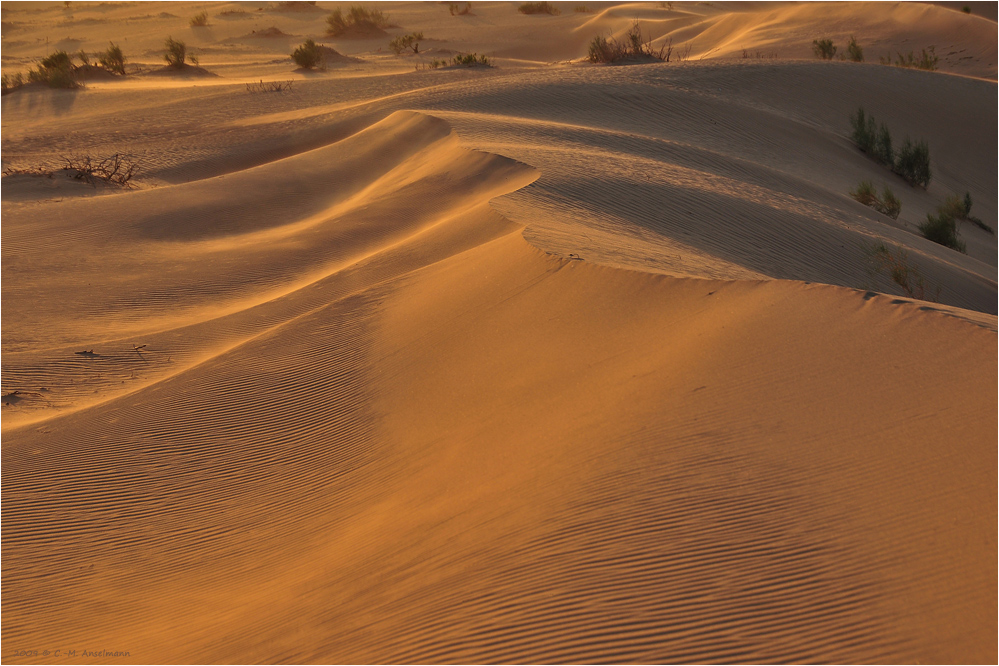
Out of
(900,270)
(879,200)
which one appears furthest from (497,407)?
(879,200)

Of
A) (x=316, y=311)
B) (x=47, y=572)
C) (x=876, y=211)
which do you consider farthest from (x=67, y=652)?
(x=876, y=211)

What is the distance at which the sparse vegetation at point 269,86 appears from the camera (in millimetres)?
20597

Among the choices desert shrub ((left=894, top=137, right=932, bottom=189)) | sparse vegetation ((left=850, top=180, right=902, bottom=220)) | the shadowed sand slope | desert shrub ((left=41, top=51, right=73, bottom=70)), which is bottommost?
the shadowed sand slope

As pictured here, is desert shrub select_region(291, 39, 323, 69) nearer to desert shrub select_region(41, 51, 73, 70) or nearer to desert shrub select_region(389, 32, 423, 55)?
desert shrub select_region(389, 32, 423, 55)

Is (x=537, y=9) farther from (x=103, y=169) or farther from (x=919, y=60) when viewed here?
(x=103, y=169)

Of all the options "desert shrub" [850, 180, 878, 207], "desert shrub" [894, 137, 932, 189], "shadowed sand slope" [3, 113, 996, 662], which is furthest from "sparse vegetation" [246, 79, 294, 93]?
"desert shrub" [894, 137, 932, 189]

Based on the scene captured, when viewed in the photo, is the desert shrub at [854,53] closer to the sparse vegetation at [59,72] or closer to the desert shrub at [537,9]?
the sparse vegetation at [59,72]

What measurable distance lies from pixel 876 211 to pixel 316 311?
9.14m

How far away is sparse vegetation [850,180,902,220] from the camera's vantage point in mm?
12398

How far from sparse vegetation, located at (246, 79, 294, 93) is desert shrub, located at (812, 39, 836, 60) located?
631 inches

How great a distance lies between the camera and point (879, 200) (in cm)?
1289

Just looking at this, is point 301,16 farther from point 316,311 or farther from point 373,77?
point 316,311

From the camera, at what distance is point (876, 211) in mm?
12281

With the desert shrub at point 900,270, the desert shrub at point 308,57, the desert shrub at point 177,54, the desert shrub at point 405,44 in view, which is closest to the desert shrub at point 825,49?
the desert shrub at point 405,44
